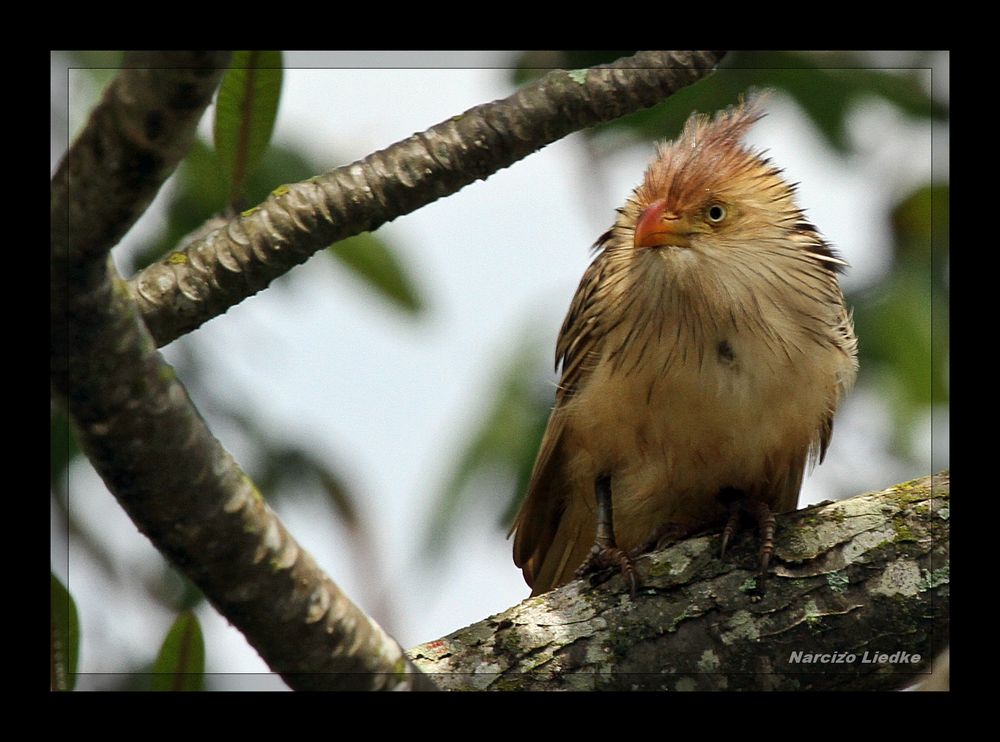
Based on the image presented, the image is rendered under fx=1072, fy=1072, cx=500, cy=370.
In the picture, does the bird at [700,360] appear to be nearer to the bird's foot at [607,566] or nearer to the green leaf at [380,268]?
the bird's foot at [607,566]

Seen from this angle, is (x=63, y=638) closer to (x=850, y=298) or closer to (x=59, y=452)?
(x=59, y=452)

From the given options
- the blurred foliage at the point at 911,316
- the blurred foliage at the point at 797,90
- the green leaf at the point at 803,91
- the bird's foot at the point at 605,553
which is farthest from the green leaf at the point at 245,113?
the blurred foliage at the point at 911,316

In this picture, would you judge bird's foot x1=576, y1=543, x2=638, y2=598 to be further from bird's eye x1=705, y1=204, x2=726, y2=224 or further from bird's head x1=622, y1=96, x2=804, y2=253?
bird's eye x1=705, y1=204, x2=726, y2=224

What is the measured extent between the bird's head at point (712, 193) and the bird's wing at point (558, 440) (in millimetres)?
306

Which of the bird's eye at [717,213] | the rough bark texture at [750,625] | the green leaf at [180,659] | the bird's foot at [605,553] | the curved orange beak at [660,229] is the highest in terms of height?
the bird's eye at [717,213]

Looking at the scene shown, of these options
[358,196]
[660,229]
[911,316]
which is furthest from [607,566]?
[911,316]

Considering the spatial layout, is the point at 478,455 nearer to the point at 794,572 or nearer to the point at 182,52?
the point at 794,572

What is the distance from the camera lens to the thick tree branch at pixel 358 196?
113 inches

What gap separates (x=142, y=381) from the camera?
6.06ft

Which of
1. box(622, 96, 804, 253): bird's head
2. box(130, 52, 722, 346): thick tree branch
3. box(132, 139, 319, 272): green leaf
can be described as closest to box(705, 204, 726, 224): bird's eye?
box(622, 96, 804, 253): bird's head

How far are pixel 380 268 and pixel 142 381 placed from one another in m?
1.96

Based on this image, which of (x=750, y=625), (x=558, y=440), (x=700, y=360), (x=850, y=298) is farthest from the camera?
(x=850, y=298)
